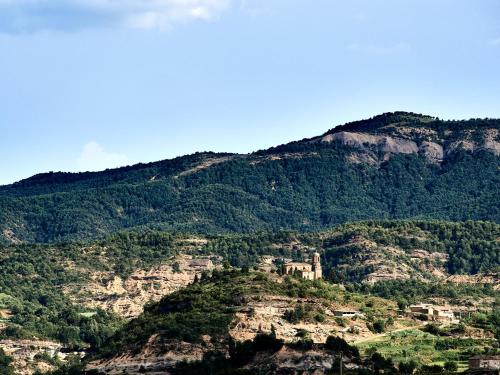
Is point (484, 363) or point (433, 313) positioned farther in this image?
point (433, 313)

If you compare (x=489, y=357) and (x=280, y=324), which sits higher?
(x=280, y=324)

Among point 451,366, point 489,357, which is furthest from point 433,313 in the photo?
point 489,357

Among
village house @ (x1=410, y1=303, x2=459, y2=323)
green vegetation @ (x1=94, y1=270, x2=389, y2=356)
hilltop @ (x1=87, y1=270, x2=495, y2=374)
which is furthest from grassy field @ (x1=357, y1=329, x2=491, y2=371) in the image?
village house @ (x1=410, y1=303, x2=459, y2=323)

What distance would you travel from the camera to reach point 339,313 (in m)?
186

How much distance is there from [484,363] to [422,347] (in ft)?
A: 69.3

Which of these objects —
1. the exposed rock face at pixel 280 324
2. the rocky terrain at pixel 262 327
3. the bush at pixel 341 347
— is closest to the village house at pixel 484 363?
the bush at pixel 341 347

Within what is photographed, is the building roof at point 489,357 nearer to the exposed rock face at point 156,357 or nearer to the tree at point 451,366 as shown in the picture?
the tree at point 451,366

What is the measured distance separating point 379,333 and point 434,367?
26041 mm

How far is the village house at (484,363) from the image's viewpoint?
14675 cm

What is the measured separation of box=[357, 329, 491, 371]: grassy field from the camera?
163 metres

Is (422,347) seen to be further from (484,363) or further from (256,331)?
(484,363)

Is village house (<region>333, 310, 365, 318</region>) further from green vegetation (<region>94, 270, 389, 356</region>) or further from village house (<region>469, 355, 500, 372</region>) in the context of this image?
village house (<region>469, 355, 500, 372</region>)

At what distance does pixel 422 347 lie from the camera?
17050cm

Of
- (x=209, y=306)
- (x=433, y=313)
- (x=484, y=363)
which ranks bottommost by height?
(x=484, y=363)
